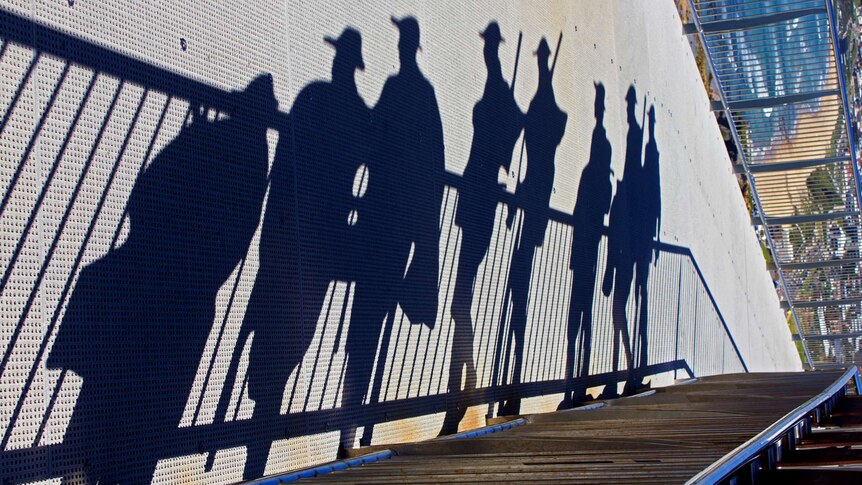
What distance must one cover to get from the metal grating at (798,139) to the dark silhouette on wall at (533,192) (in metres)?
4.77

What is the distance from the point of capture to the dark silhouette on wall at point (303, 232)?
13.8 feet

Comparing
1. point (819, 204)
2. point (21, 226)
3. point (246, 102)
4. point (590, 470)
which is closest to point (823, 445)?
point (590, 470)

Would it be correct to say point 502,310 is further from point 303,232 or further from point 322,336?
point 303,232

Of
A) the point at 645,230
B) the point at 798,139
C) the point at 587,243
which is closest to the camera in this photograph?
the point at 587,243

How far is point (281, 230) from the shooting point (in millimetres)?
4398

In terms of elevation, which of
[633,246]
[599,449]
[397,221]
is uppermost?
[633,246]

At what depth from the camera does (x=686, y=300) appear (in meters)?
11.6

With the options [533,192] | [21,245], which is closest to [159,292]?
[21,245]

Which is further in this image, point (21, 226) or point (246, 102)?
point (246, 102)

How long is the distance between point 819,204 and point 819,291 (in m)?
2.09

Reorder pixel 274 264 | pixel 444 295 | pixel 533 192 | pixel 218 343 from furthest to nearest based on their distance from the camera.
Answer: pixel 533 192 < pixel 444 295 < pixel 274 264 < pixel 218 343

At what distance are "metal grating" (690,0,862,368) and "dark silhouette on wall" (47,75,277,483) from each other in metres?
8.90

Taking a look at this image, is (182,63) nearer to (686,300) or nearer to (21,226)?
(21,226)

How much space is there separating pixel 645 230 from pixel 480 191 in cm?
431
